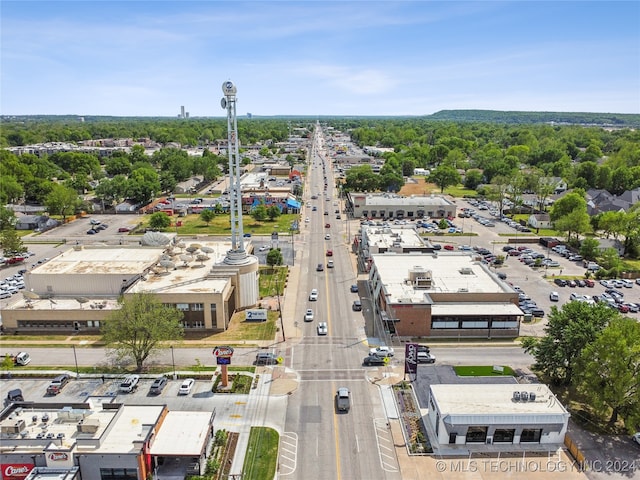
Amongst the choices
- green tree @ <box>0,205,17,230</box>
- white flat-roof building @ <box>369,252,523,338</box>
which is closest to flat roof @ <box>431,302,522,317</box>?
white flat-roof building @ <box>369,252,523,338</box>

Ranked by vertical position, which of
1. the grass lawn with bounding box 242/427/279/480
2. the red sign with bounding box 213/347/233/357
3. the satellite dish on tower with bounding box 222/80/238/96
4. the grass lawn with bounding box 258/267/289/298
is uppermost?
the satellite dish on tower with bounding box 222/80/238/96

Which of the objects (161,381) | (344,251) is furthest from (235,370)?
(344,251)

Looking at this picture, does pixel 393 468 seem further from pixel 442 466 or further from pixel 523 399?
pixel 523 399

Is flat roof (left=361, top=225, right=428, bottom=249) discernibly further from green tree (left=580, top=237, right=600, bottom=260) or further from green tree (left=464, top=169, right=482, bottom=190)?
green tree (left=464, top=169, right=482, bottom=190)

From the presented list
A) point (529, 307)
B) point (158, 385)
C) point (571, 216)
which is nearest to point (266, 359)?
point (158, 385)

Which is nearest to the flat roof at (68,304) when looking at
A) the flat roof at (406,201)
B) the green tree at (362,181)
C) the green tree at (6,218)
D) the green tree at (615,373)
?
the green tree at (615,373)

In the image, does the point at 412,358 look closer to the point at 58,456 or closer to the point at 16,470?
the point at 58,456
